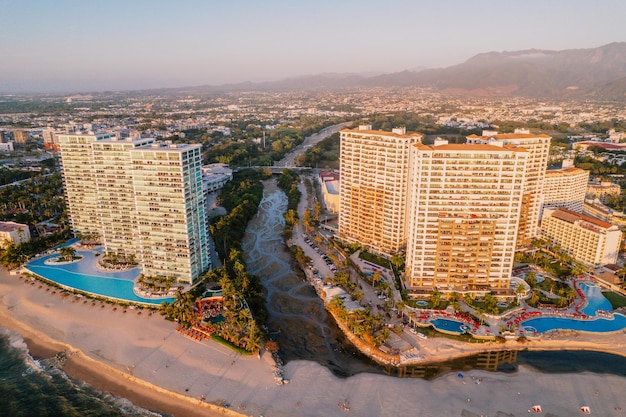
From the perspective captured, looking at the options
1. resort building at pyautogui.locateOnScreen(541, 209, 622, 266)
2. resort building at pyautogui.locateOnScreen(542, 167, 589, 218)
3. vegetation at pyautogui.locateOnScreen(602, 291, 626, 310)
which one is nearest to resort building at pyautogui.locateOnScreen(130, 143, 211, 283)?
vegetation at pyautogui.locateOnScreen(602, 291, 626, 310)

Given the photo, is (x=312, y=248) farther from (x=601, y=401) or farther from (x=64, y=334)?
(x=601, y=401)

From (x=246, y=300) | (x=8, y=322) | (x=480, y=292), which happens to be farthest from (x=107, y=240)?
(x=480, y=292)

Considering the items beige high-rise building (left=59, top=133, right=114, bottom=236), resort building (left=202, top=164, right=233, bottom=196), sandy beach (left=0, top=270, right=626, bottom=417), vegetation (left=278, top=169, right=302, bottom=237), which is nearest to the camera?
sandy beach (left=0, top=270, right=626, bottom=417)

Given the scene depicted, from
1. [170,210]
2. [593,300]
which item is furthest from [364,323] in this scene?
[593,300]

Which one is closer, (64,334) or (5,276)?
(64,334)

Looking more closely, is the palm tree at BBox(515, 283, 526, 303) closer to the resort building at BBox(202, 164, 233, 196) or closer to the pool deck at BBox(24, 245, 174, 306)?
the pool deck at BBox(24, 245, 174, 306)

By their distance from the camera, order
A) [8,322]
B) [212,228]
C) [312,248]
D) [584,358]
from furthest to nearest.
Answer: [212,228]
[312,248]
[8,322]
[584,358]

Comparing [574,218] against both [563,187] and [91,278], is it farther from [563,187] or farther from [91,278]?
[91,278]
